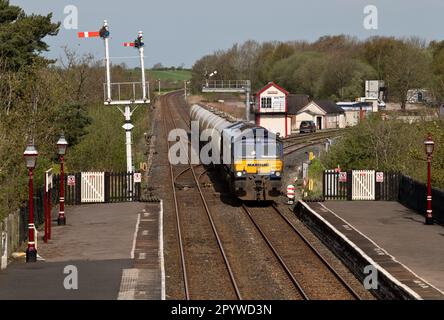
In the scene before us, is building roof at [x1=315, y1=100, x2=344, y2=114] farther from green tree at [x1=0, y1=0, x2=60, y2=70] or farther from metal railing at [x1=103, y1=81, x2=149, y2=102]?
green tree at [x1=0, y1=0, x2=60, y2=70]

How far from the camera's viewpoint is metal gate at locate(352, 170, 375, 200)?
31.4 m

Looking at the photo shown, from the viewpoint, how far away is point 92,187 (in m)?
31.9

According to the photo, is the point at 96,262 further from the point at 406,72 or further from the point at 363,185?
the point at 406,72

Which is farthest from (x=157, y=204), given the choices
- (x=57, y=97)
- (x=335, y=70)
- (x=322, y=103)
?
(x=335, y=70)

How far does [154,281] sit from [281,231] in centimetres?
926

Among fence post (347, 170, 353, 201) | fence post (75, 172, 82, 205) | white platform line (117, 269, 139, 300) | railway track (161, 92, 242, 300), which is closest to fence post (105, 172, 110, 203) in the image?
fence post (75, 172, 82, 205)

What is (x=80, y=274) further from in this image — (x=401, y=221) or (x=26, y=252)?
(x=401, y=221)

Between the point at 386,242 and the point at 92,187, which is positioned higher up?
the point at 92,187

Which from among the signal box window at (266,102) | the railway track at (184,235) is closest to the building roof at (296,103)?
the signal box window at (266,102)

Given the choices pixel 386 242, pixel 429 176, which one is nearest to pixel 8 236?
pixel 386 242

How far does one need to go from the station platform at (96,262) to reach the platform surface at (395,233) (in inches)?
226

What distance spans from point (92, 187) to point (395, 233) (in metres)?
13.2

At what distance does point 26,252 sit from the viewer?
20984 millimetres

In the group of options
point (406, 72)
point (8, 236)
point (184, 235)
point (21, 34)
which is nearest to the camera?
point (8, 236)
